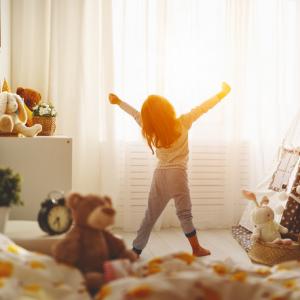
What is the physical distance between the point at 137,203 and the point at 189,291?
2510 millimetres

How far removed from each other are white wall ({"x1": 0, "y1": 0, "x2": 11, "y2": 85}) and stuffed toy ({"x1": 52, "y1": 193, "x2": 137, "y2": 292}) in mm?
1819

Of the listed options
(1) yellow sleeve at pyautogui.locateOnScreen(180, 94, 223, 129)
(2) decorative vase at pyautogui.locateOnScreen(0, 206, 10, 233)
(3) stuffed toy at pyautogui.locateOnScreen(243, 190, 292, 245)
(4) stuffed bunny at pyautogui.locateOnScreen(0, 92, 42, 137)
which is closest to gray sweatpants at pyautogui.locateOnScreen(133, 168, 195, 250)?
(1) yellow sleeve at pyautogui.locateOnScreen(180, 94, 223, 129)

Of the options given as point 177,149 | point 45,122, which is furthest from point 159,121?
point 45,122

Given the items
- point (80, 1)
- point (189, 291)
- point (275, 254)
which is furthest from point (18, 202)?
point (80, 1)

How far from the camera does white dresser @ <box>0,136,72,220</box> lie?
85.9 inches

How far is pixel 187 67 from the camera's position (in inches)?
139

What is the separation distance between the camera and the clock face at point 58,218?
157 centimetres

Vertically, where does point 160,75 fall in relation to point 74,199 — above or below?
above

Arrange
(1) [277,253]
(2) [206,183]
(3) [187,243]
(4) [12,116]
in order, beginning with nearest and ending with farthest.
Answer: (4) [12,116]
(1) [277,253]
(3) [187,243]
(2) [206,183]

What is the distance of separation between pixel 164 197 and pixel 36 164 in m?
0.90

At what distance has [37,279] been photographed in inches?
44.7

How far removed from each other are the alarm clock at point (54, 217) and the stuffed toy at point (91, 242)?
200 mm

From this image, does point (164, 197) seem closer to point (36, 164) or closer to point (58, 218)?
point (36, 164)

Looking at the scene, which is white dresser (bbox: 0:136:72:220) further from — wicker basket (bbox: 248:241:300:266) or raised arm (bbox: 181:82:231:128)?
wicker basket (bbox: 248:241:300:266)
